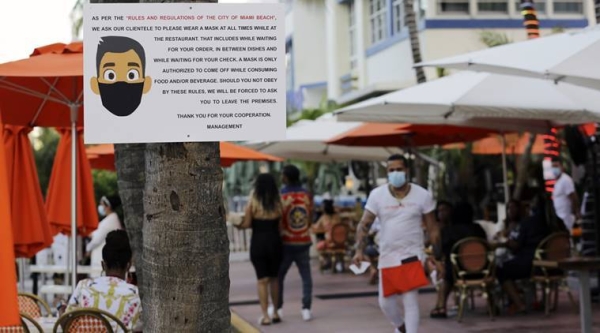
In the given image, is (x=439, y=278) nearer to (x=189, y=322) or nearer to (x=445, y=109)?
(x=445, y=109)

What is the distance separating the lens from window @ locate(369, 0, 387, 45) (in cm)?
3115

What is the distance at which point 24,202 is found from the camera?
9961 mm

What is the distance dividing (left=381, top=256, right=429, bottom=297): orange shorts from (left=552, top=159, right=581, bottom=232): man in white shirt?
6.32 m

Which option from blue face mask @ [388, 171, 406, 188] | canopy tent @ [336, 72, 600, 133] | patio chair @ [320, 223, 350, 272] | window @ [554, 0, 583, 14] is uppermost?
window @ [554, 0, 583, 14]

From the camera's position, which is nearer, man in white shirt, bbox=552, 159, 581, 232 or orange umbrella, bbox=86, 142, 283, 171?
orange umbrella, bbox=86, 142, 283, 171

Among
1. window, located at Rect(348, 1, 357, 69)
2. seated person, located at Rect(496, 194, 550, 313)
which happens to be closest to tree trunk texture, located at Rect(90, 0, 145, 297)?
seated person, located at Rect(496, 194, 550, 313)

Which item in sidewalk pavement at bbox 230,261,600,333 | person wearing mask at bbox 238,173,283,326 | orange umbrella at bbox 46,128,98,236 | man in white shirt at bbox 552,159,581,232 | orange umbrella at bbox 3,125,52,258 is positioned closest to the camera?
orange umbrella at bbox 3,125,52,258

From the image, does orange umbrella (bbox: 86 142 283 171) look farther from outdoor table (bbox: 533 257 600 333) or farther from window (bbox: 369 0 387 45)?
window (bbox: 369 0 387 45)

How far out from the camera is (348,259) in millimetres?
21000

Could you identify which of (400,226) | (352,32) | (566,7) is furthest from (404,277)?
(352,32)

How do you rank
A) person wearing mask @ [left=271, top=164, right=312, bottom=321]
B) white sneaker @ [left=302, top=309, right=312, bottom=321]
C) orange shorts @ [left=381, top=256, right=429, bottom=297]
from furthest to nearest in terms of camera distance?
white sneaker @ [left=302, top=309, right=312, bottom=321] → person wearing mask @ [left=271, top=164, right=312, bottom=321] → orange shorts @ [left=381, top=256, right=429, bottom=297]

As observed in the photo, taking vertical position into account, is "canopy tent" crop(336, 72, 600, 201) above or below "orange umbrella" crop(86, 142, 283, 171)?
above

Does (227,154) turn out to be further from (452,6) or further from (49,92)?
(452,6)

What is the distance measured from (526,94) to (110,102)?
8.45 meters
